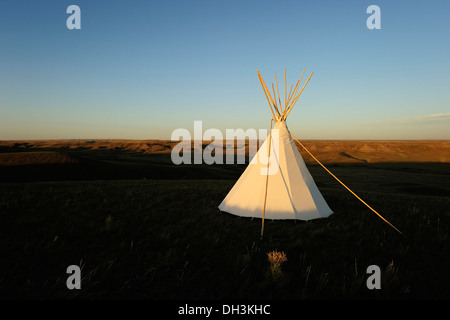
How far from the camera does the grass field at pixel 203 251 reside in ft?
11.3

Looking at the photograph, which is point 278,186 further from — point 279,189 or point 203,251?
point 203,251

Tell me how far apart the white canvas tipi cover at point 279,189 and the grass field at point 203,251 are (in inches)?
14.2

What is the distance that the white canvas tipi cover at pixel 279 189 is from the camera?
21.9 ft

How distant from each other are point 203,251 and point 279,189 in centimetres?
319

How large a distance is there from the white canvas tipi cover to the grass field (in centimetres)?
36

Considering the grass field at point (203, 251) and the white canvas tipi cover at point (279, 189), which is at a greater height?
the white canvas tipi cover at point (279, 189)

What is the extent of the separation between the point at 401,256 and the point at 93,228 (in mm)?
7010

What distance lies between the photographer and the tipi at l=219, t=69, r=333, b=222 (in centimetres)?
668

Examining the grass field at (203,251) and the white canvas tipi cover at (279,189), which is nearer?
the grass field at (203,251)

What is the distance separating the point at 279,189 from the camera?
682 cm

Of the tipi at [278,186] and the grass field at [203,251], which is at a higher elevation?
the tipi at [278,186]

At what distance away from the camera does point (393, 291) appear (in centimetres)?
349

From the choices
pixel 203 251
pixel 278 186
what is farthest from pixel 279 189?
pixel 203 251
